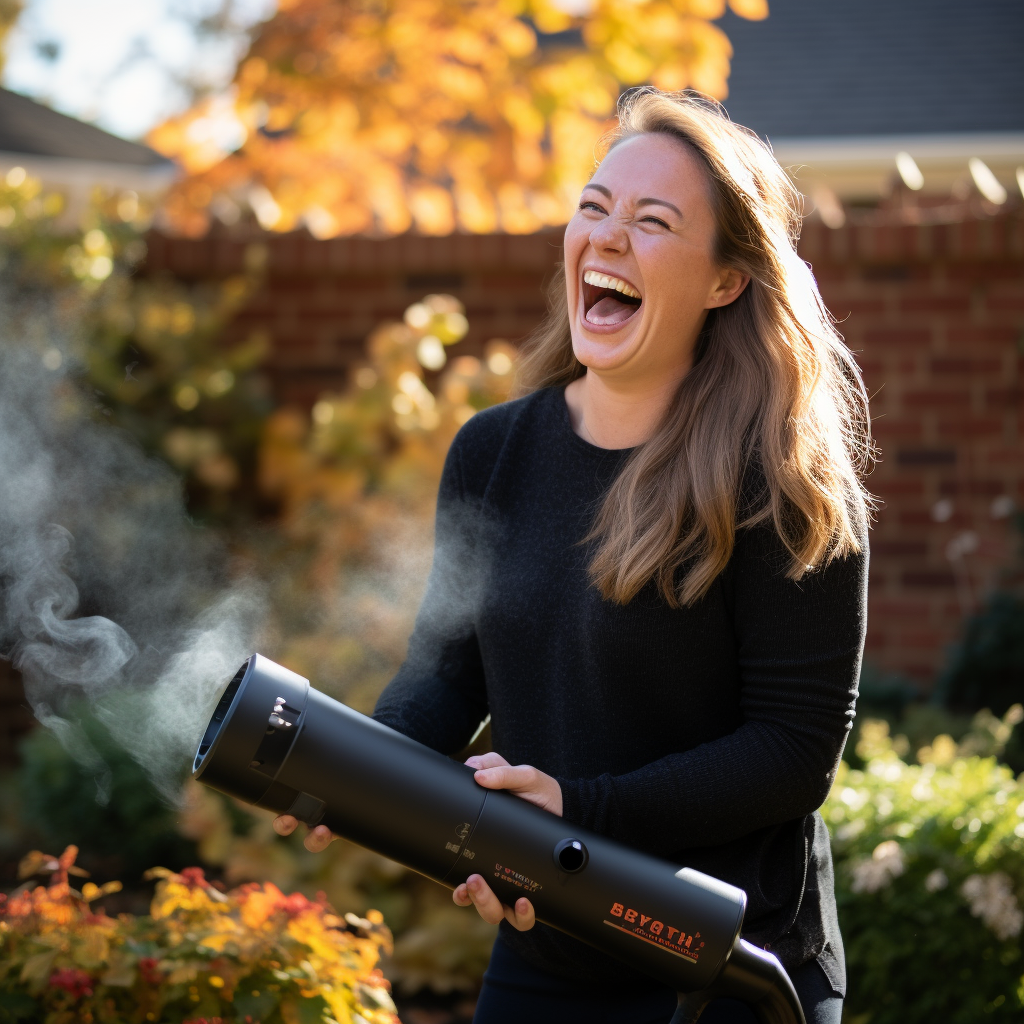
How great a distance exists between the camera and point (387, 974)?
349 centimetres

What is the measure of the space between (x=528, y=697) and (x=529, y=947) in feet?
1.27

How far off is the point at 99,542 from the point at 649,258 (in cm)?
332

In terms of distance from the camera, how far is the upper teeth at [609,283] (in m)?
1.84

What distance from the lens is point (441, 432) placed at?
14.3 feet

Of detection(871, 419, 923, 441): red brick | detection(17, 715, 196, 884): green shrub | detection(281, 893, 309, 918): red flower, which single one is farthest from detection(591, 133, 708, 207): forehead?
detection(871, 419, 923, 441): red brick

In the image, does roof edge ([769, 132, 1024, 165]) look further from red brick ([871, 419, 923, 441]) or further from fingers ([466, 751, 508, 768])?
fingers ([466, 751, 508, 768])

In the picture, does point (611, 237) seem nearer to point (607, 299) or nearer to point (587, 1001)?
point (607, 299)

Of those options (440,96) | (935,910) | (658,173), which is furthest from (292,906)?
(440,96)

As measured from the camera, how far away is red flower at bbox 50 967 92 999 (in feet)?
6.60

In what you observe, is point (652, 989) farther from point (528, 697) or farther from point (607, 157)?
point (607, 157)

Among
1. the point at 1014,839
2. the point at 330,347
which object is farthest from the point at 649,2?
the point at 1014,839

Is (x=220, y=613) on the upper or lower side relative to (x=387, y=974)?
upper

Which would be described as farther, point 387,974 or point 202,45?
point 202,45

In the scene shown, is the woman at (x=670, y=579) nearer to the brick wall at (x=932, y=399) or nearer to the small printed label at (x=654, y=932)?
the small printed label at (x=654, y=932)
